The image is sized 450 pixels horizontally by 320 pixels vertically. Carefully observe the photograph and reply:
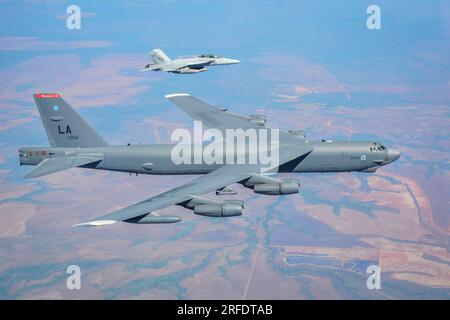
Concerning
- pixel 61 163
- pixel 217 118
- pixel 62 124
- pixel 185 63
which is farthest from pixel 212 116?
pixel 185 63

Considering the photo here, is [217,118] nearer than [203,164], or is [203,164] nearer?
[203,164]

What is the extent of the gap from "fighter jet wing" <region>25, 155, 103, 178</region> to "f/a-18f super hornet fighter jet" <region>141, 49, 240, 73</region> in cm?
3651

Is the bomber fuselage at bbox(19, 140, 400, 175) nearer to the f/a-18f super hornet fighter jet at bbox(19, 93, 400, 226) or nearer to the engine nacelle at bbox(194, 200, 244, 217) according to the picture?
the f/a-18f super hornet fighter jet at bbox(19, 93, 400, 226)

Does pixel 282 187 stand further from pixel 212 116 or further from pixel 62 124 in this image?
pixel 62 124

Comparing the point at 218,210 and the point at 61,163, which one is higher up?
the point at 61,163

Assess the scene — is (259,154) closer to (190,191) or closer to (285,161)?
(285,161)

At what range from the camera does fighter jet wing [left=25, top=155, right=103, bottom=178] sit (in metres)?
47.1

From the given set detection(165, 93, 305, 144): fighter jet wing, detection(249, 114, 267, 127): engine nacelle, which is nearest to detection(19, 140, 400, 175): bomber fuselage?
detection(165, 93, 305, 144): fighter jet wing

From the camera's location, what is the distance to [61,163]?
49000mm

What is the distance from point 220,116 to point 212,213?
57.4ft

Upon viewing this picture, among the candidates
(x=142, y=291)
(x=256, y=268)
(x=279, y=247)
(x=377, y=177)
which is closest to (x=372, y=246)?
(x=279, y=247)

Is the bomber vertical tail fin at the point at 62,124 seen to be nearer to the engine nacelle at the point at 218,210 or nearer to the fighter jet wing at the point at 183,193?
the fighter jet wing at the point at 183,193

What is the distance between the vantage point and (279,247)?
83562mm

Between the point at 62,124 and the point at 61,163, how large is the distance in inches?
175
